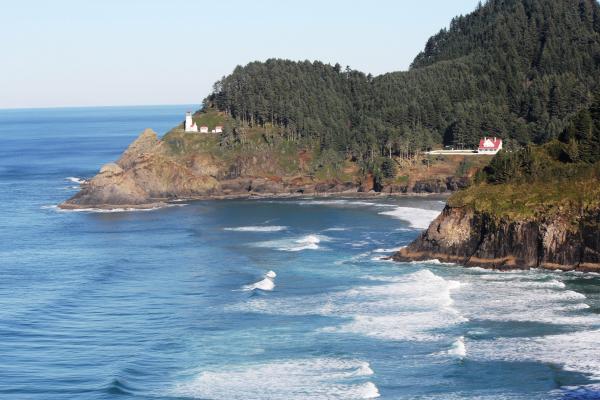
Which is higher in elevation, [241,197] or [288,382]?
[241,197]

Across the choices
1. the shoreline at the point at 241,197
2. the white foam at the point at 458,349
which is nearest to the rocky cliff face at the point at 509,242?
the white foam at the point at 458,349

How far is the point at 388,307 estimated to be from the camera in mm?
81438

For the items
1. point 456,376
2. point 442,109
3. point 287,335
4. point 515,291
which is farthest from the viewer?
point 442,109

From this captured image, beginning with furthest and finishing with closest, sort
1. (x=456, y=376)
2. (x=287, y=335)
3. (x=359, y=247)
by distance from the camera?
(x=359, y=247)
(x=287, y=335)
(x=456, y=376)

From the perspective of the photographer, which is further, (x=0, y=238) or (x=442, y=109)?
(x=442, y=109)

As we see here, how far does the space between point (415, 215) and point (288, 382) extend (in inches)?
3256

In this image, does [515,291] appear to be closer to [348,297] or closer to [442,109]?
[348,297]

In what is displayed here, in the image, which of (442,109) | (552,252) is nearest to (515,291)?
(552,252)

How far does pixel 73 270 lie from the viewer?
105 m

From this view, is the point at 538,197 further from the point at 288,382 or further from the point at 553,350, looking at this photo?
the point at 288,382

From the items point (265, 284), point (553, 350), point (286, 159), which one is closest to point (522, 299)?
point (553, 350)

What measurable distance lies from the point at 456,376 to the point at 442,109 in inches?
5508

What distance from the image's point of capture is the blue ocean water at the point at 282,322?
61281 mm

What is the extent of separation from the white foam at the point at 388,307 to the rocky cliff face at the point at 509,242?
26.7 feet
